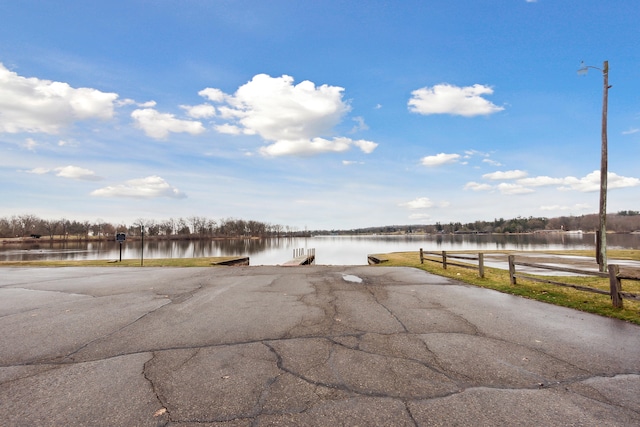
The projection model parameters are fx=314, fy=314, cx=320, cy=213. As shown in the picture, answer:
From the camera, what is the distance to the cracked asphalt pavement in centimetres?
342

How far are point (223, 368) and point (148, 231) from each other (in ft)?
532

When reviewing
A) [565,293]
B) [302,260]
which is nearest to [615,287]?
[565,293]

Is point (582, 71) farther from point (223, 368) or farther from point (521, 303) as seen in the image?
point (223, 368)

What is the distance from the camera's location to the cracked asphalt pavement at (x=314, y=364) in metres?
3.42

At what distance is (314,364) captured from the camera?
469 centimetres

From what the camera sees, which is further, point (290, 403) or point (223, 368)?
point (223, 368)

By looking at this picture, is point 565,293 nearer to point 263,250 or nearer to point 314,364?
→ point 314,364

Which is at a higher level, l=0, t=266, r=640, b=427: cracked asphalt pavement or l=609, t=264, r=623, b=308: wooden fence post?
l=609, t=264, r=623, b=308: wooden fence post

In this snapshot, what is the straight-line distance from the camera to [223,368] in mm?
4594

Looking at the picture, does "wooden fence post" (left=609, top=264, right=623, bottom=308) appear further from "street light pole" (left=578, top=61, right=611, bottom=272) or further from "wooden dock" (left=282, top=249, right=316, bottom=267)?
"wooden dock" (left=282, top=249, right=316, bottom=267)

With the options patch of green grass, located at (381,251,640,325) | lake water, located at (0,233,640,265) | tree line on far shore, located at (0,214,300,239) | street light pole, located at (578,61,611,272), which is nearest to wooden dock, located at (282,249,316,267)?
lake water, located at (0,233,640,265)

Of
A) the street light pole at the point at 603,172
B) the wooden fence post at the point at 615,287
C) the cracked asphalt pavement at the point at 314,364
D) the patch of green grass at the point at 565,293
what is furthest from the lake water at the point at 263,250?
the cracked asphalt pavement at the point at 314,364

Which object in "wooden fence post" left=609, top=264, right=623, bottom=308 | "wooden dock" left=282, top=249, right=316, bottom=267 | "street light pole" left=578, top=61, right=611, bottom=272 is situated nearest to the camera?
"wooden fence post" left=609, top=264, right=623, bottom=308

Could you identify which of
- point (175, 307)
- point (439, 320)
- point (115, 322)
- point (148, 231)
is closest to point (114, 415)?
point (115, 322)
